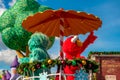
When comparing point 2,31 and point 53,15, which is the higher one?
point 2,31

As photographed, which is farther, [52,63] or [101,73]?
[101,73]

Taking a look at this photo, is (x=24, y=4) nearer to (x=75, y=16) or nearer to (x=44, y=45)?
(x=44, y=45)

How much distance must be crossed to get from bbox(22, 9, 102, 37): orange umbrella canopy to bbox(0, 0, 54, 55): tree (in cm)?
861

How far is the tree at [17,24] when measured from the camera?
70.0 ft

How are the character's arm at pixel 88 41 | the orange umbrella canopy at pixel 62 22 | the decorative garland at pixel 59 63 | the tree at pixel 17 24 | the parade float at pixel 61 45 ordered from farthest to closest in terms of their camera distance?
the tree at pixel 17 24
the character's arm at pixel 88 41
the orange umbrella canopy at pixel 62 22
the parade float at pixel 61 45
the decorative garland at pixel 59 63

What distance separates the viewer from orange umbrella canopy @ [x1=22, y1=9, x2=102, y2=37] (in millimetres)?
10626

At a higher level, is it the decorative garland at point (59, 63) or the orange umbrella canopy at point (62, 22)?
the orange umbrella canopy at point (62, 22)

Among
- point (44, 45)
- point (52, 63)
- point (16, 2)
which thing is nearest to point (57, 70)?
point (52, 63)

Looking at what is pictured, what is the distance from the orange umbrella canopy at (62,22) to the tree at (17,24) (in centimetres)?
861

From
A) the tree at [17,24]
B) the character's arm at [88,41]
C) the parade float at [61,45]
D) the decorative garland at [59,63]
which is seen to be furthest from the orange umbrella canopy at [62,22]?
the tree at [17,24]

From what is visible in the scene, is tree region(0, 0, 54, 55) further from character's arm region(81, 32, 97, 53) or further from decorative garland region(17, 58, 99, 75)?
decorative garland region(17, 58, 99, 75)

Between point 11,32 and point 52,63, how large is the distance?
12.4m

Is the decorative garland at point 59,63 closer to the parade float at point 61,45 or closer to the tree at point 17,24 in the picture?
the parade float at point 61,45

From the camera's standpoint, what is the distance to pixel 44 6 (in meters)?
22.8
